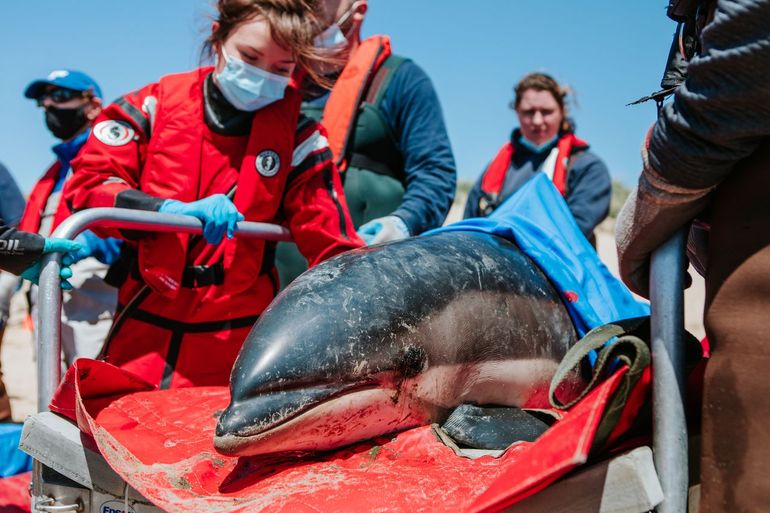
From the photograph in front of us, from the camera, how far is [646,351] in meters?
1.42

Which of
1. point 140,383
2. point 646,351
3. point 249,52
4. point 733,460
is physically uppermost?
point 249,52

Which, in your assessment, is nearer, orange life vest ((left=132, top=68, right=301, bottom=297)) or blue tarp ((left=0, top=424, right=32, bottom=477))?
orange life vest ((left=132, top=68, right=301, bottom=297))

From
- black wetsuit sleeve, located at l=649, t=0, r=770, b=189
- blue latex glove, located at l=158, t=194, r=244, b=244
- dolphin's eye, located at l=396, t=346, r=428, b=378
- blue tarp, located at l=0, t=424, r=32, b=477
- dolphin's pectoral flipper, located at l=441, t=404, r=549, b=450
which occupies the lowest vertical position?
blue tarp, located at l=0, t=424, r=32, b=477

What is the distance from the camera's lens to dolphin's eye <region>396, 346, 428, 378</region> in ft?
6.30

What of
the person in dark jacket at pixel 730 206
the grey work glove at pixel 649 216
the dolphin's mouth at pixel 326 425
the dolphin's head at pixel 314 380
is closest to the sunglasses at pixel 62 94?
the dolphin's head at pixel 314 380

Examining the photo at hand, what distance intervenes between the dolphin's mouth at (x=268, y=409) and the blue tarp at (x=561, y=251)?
3.06 feet

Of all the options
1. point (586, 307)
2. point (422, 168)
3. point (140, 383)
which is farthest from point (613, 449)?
point (422, 168)

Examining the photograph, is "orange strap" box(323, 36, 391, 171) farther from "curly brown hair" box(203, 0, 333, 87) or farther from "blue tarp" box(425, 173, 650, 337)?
"blue tarp" box(425, 173, 650, 337)

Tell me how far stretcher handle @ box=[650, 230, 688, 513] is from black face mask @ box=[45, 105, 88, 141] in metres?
4.40

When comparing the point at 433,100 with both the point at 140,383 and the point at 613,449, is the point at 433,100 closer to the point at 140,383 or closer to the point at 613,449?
the point at 140,383

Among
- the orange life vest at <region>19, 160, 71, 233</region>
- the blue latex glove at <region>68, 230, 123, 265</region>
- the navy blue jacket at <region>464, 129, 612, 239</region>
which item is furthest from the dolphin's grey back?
the orange life vest at <region>19, 160, 71, 233</region>

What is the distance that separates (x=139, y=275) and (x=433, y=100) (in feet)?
5.30

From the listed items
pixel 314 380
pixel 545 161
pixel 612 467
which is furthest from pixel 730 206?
pixel 545 161

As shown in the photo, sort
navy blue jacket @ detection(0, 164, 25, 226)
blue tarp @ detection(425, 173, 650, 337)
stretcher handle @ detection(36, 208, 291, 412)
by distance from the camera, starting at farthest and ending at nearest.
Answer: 1. navy blue jacket @ detection(0, 164, 25, 226)
2. blue tarp @ detection(425, 173, 650, 337)
3. stretcher handle @ detection(36, 208, 291, 412)
